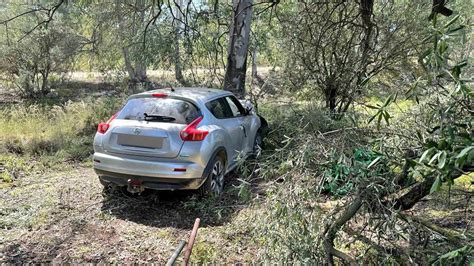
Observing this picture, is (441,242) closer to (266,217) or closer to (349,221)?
(349,221)

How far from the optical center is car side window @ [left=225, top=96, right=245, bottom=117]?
22.4 ft

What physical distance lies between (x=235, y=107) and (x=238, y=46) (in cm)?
256

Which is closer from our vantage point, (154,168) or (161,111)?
(154,168)

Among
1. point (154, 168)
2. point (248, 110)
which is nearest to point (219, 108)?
point (248, 110)

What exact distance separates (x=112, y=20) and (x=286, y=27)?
5.45m

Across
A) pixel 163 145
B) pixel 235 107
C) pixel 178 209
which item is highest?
pixel 235 107

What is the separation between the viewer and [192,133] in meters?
5.32

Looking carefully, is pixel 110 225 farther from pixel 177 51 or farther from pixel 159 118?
pixel 177 51

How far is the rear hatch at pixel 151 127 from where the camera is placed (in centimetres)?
526

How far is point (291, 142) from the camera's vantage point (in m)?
3.28

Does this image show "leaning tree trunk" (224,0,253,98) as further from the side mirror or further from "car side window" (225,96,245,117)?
"car side window" (225,96,245,117)

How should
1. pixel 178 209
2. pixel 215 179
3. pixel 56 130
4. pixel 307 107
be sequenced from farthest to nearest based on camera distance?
1. pixel 56 130
2. pixel 307 107
3. pixel 215 179
4. pixel 178 209

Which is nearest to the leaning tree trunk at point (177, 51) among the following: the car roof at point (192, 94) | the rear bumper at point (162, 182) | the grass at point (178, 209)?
the grass at point (178, 209)

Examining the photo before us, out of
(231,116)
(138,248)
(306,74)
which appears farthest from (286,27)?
(138,248)
